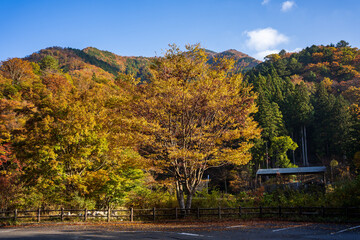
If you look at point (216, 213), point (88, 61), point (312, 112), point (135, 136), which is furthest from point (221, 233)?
point (88, 61)

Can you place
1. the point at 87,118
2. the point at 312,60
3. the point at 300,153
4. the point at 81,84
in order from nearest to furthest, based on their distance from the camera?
the point at 87,118
the point at 81,84
the point at 300,153
the point at 312,60

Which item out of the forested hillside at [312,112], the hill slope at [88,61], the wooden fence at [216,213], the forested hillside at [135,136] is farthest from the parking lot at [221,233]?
the hill slope at [88,61]

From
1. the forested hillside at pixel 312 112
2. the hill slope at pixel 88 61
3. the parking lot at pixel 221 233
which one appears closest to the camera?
the parking lot at pixel 221 233

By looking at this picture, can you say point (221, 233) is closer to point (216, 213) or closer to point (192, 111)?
point (216, 213)

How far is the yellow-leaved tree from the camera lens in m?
16.9

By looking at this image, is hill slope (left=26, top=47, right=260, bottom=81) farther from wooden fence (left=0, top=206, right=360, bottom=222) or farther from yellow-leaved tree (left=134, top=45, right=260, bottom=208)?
wooden fence (left=0, top=206, right=360, bottom=222)

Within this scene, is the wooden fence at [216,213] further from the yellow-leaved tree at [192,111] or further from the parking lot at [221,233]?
the parking lot at [221,233]

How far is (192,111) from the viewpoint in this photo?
1800cm

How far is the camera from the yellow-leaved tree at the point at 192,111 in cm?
1694

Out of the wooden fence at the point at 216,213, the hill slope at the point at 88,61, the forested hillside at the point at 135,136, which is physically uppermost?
the hill slope at the point at 88,61

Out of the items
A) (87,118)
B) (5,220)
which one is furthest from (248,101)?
(5,220)

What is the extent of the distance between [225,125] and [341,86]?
248 ft

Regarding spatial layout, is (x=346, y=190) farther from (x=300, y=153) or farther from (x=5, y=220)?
(x=300, y=153)

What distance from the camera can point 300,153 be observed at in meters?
67.3
